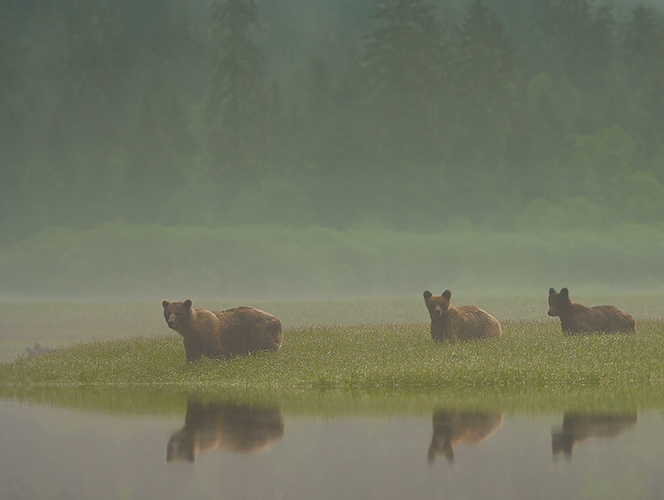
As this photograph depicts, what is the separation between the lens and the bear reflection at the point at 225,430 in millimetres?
13578

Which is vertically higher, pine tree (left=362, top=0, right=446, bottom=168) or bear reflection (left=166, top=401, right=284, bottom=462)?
pine tree (left=362, top=0, right=446, bottom=168)

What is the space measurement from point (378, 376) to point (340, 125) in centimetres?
10620

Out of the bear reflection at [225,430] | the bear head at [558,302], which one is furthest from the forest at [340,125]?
the bear reflection at [225,430]

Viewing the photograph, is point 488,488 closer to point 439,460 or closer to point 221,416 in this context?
point 439,460

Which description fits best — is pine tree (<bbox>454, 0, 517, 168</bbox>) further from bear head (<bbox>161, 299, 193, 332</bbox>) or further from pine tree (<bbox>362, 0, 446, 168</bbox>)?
bear head (<bbox>161, 299, 193, 332</bbox>)

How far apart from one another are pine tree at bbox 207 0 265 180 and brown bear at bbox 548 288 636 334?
83.5 m

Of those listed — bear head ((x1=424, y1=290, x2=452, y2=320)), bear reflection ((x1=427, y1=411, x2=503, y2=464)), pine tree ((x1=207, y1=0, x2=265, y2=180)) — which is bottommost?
bear reflection ((x1=427, y1=411, x2=503, y2=464))

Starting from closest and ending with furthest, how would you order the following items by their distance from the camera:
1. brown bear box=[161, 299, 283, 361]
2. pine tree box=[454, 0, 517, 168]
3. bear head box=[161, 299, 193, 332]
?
bear head box=[161, 299, 193, 332] → brown bear box=[161, 299, 283, 361] → pine tree box=[454, 0, 517, 168]

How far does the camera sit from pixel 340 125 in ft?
409

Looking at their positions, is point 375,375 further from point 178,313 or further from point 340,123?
point 340,123

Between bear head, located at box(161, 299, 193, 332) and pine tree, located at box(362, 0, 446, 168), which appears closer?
bear head, located at box(161, 299, 193, 332)

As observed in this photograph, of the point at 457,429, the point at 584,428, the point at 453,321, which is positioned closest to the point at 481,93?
the point at 453,321

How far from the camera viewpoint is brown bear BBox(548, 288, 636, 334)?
28.5m

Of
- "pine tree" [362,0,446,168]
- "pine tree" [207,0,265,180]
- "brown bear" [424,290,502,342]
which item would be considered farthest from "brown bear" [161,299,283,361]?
"pine tree" [362,0,446,168]
